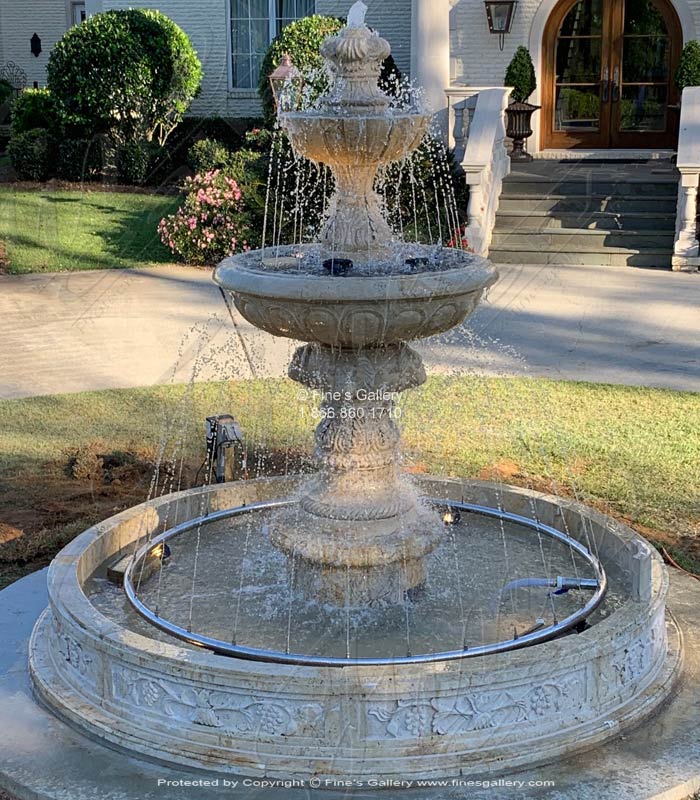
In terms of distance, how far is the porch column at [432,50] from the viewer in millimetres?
19281

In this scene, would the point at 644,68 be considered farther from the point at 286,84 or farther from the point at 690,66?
the point at 286,84

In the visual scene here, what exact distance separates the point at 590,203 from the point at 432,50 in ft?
12.4

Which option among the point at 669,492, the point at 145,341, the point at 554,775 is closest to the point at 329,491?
the point at 554,775

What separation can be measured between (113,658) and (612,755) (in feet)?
7.45

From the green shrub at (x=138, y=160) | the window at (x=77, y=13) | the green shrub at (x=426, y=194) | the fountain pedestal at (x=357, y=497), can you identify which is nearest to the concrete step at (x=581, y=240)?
the green shrub at (x=426, y=194)

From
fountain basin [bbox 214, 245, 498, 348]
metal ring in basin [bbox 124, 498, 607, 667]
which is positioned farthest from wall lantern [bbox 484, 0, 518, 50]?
fountain basin [bbox 214, 245, 498, 348]

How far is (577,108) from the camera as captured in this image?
2072 cm

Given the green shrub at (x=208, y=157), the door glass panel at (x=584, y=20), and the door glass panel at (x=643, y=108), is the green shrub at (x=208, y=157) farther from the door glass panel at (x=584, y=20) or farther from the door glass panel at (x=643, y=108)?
the door glass panel at (x=643, y=108)

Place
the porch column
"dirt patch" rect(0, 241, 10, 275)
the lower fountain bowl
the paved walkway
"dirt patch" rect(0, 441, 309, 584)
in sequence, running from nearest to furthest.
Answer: the lower fountain bowl < "dirt patch" rect(0, 441, 309, 584) < the paved walkway < "dirt patch" rect(0, 241, 10, 275) < the porch column

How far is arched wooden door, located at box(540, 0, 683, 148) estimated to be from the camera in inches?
797

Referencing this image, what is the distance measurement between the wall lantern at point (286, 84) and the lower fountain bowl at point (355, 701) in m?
12.3

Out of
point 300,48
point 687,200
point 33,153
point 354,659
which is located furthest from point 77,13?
point 354,659

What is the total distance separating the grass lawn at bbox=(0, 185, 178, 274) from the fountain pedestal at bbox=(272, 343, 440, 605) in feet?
39.8

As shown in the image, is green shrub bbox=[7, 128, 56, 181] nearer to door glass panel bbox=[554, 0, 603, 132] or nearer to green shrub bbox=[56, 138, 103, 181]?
green shrub bbox=[56, 138, 103, 181]
